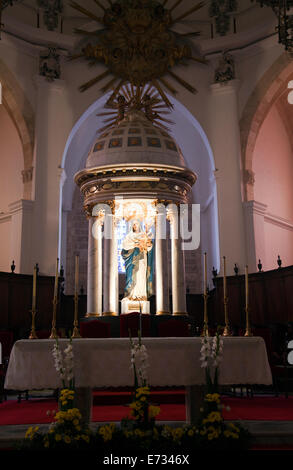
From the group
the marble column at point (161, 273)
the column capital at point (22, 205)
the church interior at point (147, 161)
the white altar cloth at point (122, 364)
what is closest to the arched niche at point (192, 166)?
the church interior at point (147, 161)

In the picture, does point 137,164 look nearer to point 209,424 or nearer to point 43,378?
point 43,378

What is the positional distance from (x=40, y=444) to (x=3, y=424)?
1498 millimetres

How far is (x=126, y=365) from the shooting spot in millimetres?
5355

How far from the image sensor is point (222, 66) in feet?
48.0

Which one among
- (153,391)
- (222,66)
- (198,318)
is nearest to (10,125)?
(222,66)

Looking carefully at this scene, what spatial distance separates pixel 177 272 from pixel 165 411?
14.7 feet

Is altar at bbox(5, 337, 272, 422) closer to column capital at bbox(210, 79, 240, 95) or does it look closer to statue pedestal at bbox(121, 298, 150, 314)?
statue pedestal at bbox(121, 298, 150, 314)

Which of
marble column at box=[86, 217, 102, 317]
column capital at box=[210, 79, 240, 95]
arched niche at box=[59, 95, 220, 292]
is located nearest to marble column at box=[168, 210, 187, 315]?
marble column at box=[86, 217, 102, 317]

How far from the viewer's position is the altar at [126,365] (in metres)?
5.27

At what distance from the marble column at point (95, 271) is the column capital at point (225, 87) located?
243 inches

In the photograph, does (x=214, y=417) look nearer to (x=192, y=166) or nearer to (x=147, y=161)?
(x=147, y=161)

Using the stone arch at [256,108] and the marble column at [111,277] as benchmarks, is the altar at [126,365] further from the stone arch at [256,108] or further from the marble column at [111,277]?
the stone arch at [256,108]
